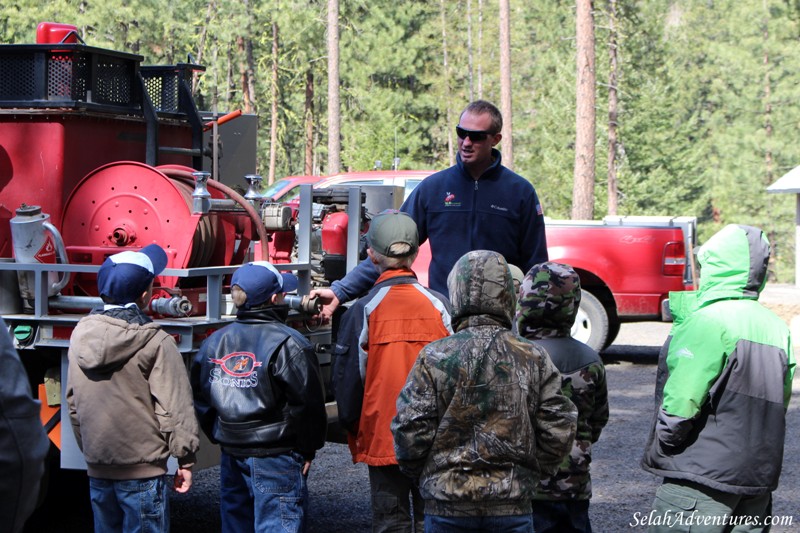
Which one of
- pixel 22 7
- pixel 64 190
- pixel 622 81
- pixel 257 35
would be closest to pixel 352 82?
pixel 257 35

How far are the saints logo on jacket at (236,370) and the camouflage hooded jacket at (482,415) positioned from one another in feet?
4.31

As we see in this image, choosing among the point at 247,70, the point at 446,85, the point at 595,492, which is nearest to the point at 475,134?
the point at 595,492

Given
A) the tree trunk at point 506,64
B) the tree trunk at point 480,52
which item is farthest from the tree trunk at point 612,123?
the tree trunk at point 506,64

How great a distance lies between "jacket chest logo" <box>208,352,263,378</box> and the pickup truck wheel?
7782 millimetres

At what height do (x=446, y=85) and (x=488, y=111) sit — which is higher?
(x=446, y=85)

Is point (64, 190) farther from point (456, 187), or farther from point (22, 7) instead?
point (22, 7)

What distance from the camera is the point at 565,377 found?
13.3 ft

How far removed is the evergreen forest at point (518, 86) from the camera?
37062 mm

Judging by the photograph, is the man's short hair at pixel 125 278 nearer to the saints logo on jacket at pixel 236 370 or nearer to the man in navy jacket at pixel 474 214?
the saints logo on jacket at pixel 236 370

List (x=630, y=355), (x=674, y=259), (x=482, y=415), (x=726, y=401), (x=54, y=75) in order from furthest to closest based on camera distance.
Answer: (x=630, y=355), (x=674, y=259), (x=54, y=75), (x=726, y=401), (x=482, y=415)

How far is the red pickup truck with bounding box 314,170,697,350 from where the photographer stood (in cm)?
1192

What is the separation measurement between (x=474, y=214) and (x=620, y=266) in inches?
283

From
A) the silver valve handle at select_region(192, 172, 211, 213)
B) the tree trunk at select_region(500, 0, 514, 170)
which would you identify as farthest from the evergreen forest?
the silver valve handle at select_region(192, 172, 211, 213)

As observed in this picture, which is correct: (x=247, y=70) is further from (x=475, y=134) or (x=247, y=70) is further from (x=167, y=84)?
(x=475, y=134)
